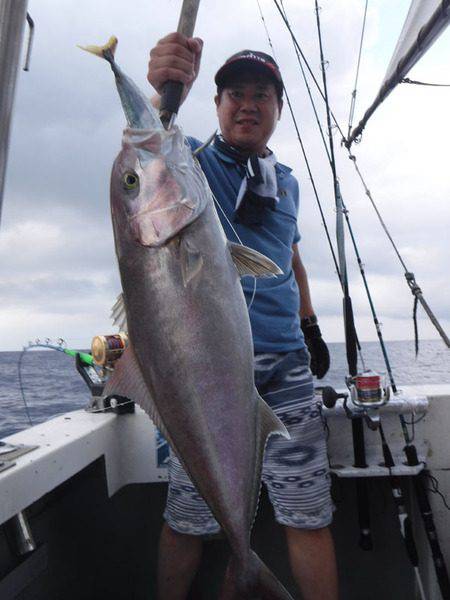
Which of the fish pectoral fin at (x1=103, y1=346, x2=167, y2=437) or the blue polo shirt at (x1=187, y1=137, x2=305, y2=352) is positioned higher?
the blue polo shirt at (x1=187, y1=137, x2=305, y2=352)

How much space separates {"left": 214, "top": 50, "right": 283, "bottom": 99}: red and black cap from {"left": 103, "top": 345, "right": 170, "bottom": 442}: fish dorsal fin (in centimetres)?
150

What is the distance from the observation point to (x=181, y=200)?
4.40ft

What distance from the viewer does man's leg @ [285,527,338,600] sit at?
6.59ft

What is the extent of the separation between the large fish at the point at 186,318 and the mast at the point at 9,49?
35 centimetres

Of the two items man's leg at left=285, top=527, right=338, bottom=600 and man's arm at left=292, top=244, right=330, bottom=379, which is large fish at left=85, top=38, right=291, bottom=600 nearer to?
man's leg at left=285, top=527, right=338, bottom=600

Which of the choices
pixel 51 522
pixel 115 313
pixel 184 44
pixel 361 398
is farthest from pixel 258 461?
pixel 51 522

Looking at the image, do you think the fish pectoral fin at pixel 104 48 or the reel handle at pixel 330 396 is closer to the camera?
the fish pectoral fin at pixel 104 48

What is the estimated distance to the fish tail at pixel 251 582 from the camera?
145cm

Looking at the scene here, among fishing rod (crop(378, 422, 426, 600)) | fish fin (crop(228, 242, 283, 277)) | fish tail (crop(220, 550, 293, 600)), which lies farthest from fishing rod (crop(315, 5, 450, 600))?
fish fin (crop(228, 242, 283, 277))

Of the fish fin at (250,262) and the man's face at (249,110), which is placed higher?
the man's face at (249,110)

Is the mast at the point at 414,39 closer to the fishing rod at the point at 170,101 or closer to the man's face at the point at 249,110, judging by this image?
the man's face at the point at 249,110

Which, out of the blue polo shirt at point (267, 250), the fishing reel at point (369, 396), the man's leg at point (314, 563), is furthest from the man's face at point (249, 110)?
the man's leg at point (314, 563)

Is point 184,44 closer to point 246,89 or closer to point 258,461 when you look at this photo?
point 246,89

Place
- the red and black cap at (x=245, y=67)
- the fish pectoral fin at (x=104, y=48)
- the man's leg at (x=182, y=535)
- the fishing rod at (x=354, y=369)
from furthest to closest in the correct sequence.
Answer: the fishing rod at (x=354, y=369), the red and black cap at (x=245, y=67), the man's leg at (x=182, y=535), the fish pectoral fin at (x=104, y=48)
